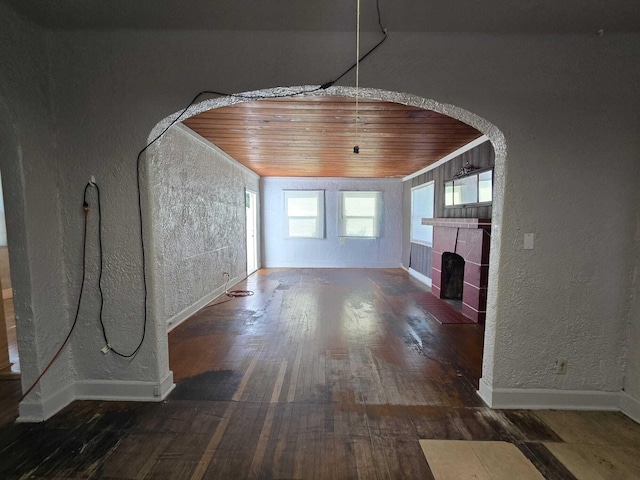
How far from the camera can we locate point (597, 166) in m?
1.85

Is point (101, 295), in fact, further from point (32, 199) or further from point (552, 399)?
point (552, 399)

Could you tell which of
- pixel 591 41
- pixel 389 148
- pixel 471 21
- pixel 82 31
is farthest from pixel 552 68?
pixel 82 31

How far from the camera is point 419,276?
6094mm

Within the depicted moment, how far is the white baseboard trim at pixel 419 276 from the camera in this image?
5628 mm

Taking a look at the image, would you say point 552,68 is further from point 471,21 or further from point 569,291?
point 569,291

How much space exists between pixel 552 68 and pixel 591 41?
0.27 metres

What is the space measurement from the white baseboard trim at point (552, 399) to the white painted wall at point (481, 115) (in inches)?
2.1

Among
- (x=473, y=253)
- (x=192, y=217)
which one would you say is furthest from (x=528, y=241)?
(x=192, y=217)

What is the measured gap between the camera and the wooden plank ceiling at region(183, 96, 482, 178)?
2.72 meters

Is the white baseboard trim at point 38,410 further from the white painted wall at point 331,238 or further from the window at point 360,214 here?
the window at point 360,214

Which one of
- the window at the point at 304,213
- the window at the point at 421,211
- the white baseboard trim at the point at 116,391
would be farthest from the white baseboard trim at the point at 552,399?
the window at the point at 304,213

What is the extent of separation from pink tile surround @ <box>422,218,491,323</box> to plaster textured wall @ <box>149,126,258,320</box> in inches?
137

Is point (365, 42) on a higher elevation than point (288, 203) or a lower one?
higher

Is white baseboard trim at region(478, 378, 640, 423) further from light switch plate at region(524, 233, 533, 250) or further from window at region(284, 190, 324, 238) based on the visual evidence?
window at region(284, 190, 324, 238)
